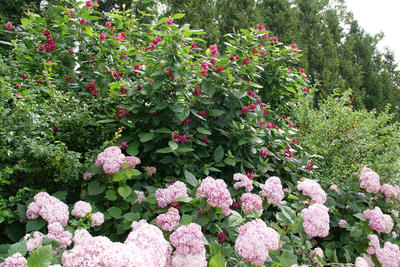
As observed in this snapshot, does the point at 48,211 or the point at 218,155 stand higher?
the point at 218,155

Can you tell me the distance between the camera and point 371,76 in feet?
41.9

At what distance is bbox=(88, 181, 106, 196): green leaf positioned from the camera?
169cm

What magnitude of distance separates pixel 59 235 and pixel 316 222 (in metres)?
1.45

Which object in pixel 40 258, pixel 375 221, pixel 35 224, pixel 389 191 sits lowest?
pixel 35 224

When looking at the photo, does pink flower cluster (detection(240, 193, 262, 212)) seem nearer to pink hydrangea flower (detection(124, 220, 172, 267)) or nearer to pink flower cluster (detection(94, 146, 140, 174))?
pink hydrangea flower (detection(124, 220, 172, 267))

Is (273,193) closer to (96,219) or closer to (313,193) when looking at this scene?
(313,193)

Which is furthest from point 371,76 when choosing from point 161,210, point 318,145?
point 161,210

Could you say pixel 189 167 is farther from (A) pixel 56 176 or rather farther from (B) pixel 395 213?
(B) pixel 395 213

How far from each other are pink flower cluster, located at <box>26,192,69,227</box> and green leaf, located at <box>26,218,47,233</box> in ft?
0.08

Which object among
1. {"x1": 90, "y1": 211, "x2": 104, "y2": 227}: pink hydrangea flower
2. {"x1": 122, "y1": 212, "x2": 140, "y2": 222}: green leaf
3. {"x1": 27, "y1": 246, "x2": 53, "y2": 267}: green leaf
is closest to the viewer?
{"x1": 27, "y1": 246, "x2": 53, "y2": 267}: green leaf

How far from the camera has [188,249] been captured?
1150 millimetres

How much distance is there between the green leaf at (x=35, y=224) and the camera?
4.47 ft

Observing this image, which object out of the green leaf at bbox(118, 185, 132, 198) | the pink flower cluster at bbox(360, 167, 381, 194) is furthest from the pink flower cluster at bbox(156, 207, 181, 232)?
the pink flower cluster at bbox(360, 167, 381, 194)

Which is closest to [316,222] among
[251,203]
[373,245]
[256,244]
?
[251,203]
